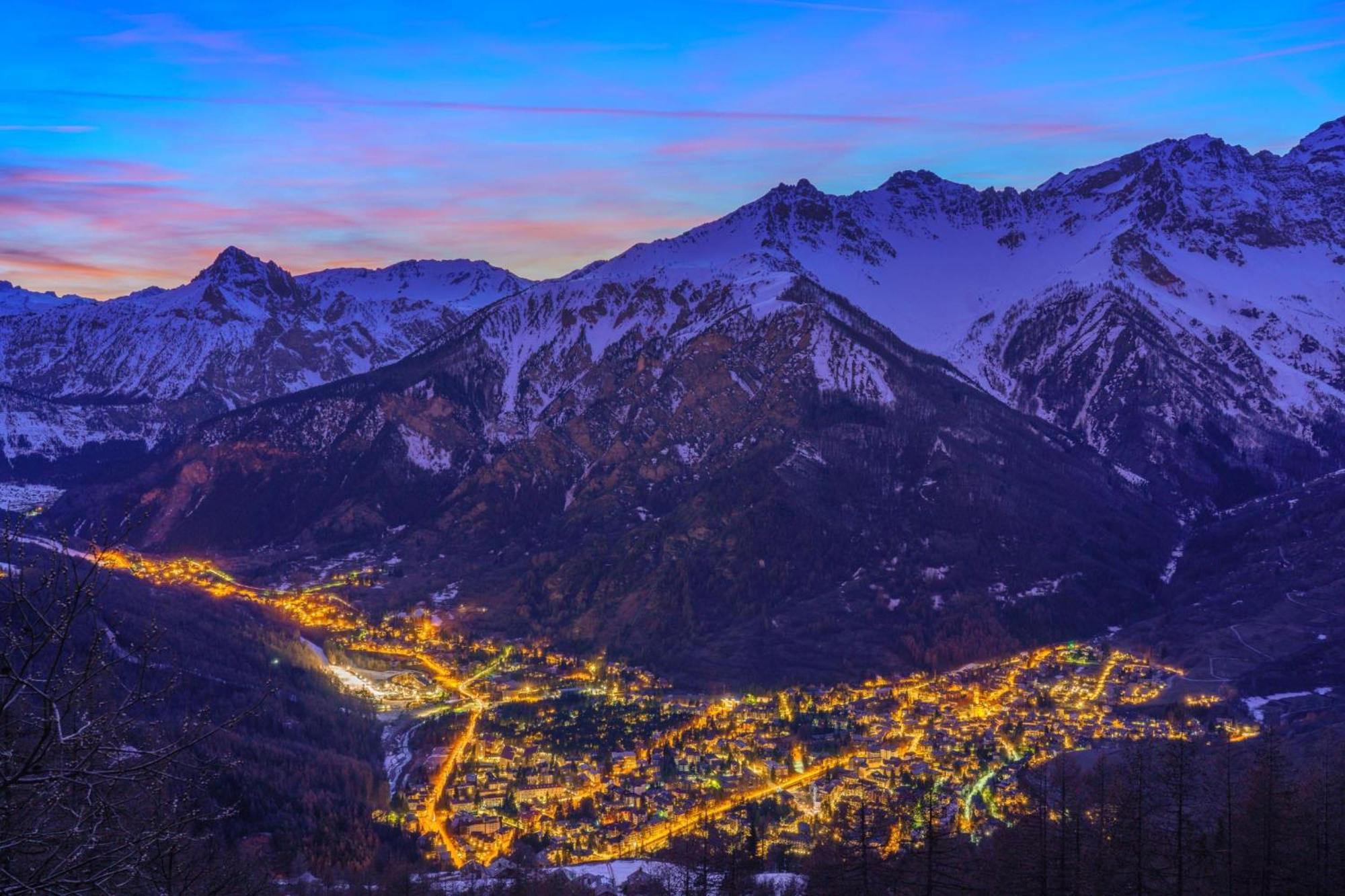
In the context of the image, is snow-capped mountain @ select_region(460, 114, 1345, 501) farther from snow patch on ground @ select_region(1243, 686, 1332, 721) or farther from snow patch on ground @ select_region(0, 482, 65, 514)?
snow patch on ground @ select_region(0, 482, 65, 514)

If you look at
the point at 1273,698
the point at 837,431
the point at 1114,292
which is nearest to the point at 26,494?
the point at 837,431

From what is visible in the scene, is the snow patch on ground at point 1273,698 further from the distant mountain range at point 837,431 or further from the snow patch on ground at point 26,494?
the snow patch on ground at point 26,494

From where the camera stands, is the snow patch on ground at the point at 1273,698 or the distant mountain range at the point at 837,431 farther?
the distant mountain range at the point at 837,431

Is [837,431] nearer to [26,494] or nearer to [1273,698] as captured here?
[1273,698]

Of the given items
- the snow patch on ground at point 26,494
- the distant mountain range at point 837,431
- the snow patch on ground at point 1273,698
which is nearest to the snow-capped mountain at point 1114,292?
the distant mountain range at point 837,431

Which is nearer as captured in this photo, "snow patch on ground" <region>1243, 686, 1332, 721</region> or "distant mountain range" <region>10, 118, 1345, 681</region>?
"snow patch on ground" <region>1243, 686, 1332, 721</region>

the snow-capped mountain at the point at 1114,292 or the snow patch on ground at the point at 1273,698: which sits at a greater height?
the snow-capped mountain at the point at 1114,292

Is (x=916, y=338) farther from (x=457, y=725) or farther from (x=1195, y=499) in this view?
(x=457, y=725)

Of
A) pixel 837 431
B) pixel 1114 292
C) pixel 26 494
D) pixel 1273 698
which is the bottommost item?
pixel 26 494

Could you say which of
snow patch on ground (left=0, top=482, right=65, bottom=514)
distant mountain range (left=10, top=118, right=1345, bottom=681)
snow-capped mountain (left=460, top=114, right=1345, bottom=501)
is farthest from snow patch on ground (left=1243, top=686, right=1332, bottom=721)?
snow patch on ground (left=0, top=482, right=65, bottom=514)
